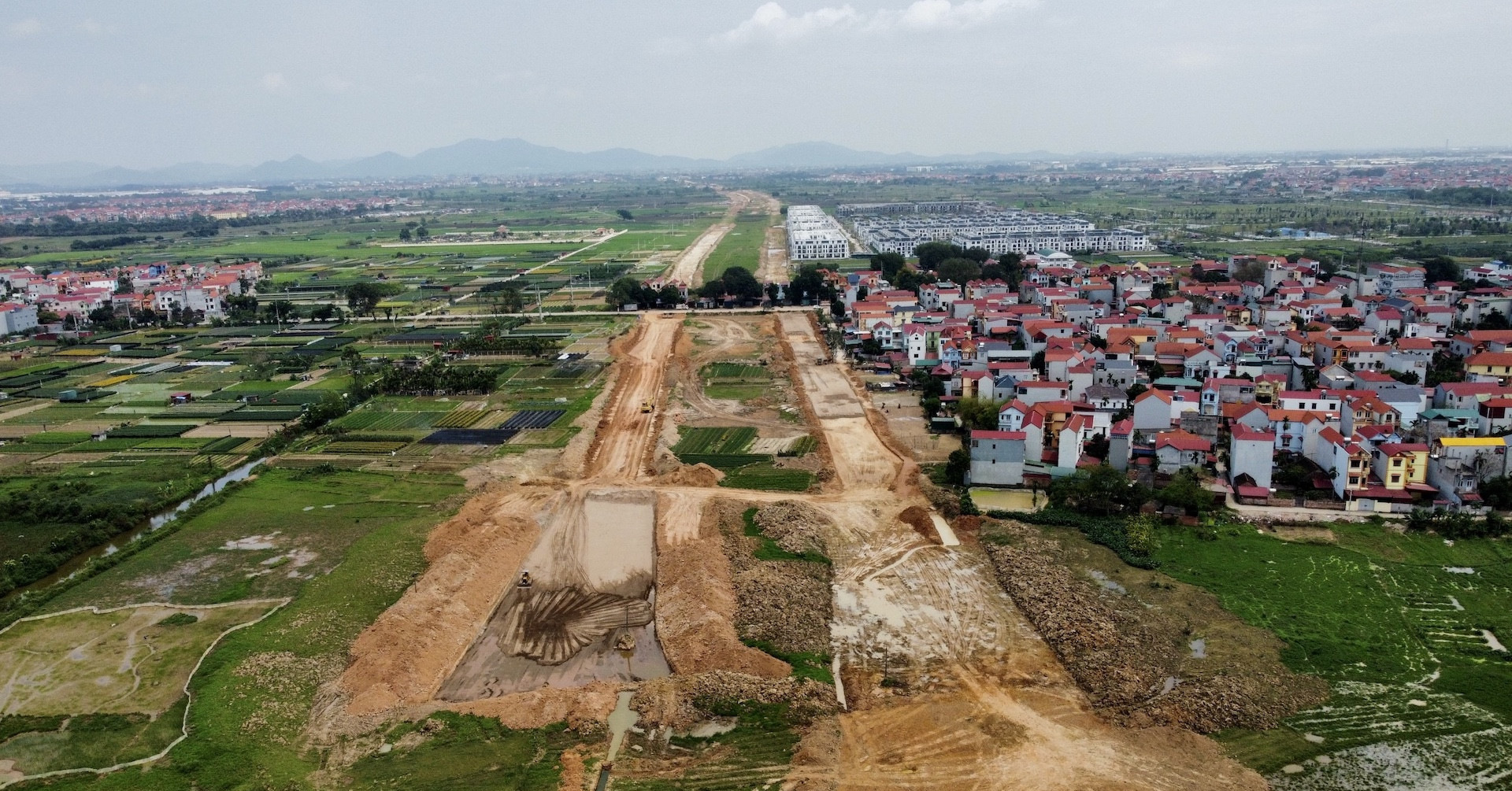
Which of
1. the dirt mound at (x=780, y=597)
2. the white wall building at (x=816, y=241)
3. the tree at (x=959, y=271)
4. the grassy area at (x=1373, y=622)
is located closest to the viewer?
the grassy area at (x=1373, y=622)

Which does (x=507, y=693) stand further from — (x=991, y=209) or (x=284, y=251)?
(x=991, y=209)

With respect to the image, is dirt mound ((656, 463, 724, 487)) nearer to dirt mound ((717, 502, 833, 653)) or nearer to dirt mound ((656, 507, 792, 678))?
dirt mound ((656, 507, 792, 678))

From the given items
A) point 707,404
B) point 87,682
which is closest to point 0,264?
point 707,404

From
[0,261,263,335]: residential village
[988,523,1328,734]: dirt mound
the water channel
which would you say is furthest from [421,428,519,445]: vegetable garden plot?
[0,261,263,335]: residential village

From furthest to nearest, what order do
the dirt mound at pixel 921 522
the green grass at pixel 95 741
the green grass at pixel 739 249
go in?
the green grass at pixel 739 249
the dirt mound at pixel 921 522
the green grass at pixel 95 741

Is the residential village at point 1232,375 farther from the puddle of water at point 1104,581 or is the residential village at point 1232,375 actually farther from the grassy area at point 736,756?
the grassy area at point 736,756

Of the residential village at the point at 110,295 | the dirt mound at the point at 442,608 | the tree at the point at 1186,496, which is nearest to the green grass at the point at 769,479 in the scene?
the dirt mound at the point at 442,608

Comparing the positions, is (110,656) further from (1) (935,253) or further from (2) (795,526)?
(1) (935,253)

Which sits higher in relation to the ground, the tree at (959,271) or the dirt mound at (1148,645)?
the tree at (959,271)
